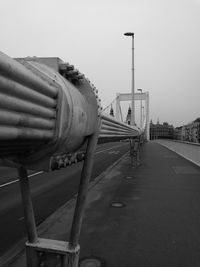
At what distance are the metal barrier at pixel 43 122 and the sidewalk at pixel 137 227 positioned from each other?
2.11m

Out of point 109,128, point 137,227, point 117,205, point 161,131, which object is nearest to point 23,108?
point 109,128

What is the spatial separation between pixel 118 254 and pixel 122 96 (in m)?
71.7

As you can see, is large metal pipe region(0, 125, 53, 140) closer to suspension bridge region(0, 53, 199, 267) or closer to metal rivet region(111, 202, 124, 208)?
suspension bridge region(0, 53, 199, 267)

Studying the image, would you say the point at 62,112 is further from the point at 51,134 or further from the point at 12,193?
the point at 12,193

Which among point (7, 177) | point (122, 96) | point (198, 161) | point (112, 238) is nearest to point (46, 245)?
point (112, 238)

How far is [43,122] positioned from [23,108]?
235 mm

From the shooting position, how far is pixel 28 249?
2.78m

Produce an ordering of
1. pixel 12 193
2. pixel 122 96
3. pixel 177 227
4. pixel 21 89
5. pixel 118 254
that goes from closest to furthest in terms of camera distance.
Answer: pixel 21 89 < pixel 118 254 < pixel 177 227 < pixel 12 193 < pixel 122 96

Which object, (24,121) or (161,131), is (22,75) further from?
(161,131)

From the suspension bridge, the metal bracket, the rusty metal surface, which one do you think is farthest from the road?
the rusty metal surface

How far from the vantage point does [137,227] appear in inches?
256

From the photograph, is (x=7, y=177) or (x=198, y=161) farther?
(x=198, y=161)

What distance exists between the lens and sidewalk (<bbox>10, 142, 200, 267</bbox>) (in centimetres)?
490

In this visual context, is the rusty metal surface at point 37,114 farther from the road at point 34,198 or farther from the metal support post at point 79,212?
the road at point 34,198
